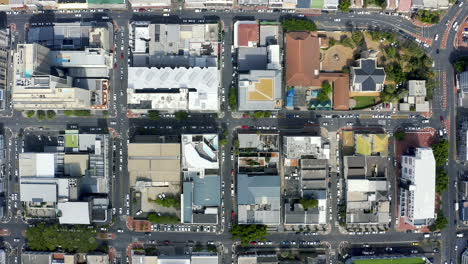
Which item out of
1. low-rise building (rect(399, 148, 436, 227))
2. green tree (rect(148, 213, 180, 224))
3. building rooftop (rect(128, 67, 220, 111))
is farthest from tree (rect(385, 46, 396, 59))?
green tree (rect(148, 213, 180, 224))

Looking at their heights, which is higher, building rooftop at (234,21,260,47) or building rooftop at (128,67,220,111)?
building rooftop at (234,21,260,47)

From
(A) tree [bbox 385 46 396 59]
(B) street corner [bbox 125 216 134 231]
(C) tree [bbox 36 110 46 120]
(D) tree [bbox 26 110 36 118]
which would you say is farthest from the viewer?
(B) street corner [bbox 125 216 134 231]

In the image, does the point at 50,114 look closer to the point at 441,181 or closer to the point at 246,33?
the point at 246,33

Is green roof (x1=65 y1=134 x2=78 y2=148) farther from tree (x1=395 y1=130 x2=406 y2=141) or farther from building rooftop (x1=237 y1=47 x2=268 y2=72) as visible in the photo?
tree (x1=395 y1=130 x2=406 y2=141)

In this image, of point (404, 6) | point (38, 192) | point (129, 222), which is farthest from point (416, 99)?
point (38, 192)

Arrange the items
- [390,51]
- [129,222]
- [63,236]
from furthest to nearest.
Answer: [129,222], [390,51], [63,236]

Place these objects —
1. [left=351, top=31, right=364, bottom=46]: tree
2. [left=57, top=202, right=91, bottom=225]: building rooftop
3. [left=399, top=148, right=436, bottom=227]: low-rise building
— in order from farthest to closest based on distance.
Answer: [left=351, top=31, right=364, bottom=46]: tree
[left=57, top=202, right=91, bottom=225]: building rooftop
[left=399, top=148, right=436, bottom=227]: low-rise building

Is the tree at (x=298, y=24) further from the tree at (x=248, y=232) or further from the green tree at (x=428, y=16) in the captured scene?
the tree at (x=248, y=232)
